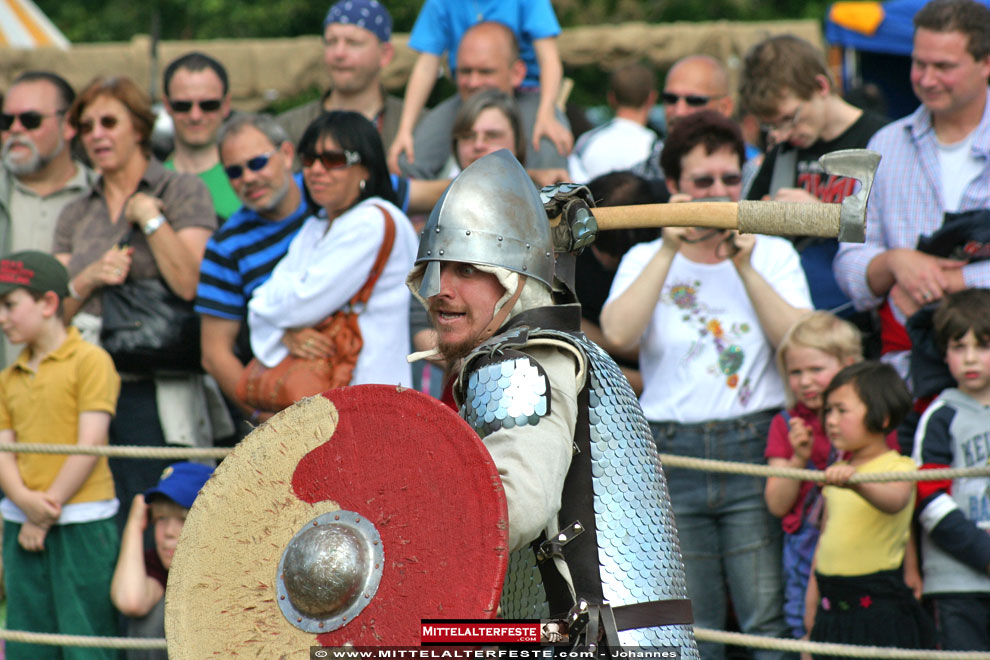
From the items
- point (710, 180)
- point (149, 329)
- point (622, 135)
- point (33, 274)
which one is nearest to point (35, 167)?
point (33, 274)

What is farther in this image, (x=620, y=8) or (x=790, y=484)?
(x=620, y=8)

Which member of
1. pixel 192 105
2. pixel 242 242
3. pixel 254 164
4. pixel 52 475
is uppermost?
pixel 192 105

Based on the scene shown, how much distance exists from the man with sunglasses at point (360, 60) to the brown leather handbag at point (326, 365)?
1.42m

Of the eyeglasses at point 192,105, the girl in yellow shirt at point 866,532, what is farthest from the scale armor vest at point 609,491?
the eyeglasses at point 192,105

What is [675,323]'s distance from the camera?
14.4 ft

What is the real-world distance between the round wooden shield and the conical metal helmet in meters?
0.40

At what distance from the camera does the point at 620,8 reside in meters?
14.5

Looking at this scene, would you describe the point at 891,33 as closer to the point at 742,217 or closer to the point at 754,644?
the point at 754,644

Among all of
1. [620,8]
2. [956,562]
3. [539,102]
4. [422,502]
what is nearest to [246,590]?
[422,502]

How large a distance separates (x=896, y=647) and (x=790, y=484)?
61cm

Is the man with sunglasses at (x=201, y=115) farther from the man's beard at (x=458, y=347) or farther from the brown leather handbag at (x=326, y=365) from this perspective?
→ the man's beard at (x=458, y=347)

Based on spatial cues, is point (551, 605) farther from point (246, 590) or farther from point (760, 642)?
point (760, 642)

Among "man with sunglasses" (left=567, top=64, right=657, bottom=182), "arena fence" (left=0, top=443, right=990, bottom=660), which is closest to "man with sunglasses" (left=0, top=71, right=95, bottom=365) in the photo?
"arena fence" (left=0, top=443, right=990, bottom=660)

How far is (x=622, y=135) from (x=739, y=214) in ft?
10.6
